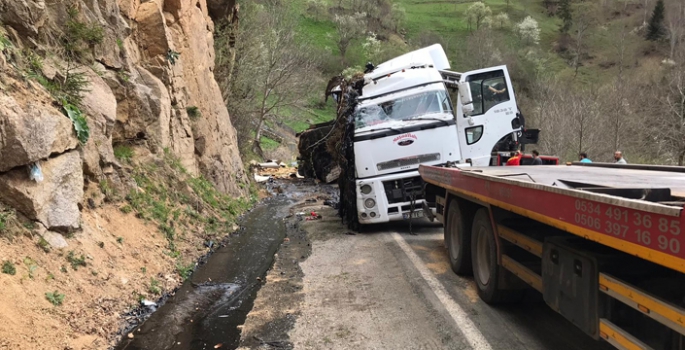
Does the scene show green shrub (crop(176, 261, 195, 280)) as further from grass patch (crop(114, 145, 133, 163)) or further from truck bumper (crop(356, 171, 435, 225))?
truck bumper (crop(356, 171, 435, 225))

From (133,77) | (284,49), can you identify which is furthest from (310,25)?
(133,77)

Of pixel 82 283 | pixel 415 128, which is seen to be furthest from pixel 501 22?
pixel 82 283

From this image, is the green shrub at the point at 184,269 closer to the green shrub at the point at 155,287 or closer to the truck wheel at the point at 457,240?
the green shrub at the point at 155,287

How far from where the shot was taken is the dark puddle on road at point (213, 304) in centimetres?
511

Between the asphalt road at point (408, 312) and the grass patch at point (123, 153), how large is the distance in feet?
14.8

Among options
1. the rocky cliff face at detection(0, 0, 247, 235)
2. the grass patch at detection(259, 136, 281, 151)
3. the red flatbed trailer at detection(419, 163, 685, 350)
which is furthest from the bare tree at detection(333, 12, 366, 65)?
the red flatbed trailer at detection(419, 163, 685, 350)

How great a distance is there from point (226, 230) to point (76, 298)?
5.92 m

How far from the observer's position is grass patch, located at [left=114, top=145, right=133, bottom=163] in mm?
9727

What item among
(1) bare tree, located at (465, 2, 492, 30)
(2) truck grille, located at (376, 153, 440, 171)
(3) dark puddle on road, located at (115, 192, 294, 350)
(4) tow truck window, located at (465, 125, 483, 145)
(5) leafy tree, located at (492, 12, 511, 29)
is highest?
(1) bare tree, located at (465, 2, 492, 30)

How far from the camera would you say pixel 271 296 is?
624cm

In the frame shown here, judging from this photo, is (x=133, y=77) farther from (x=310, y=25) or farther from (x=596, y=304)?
(x=310, y=25)

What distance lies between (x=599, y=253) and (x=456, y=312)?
2.16 metres

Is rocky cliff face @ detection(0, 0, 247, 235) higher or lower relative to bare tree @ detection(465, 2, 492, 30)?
lower

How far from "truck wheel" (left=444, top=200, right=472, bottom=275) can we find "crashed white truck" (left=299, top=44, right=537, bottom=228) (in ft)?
5.91
